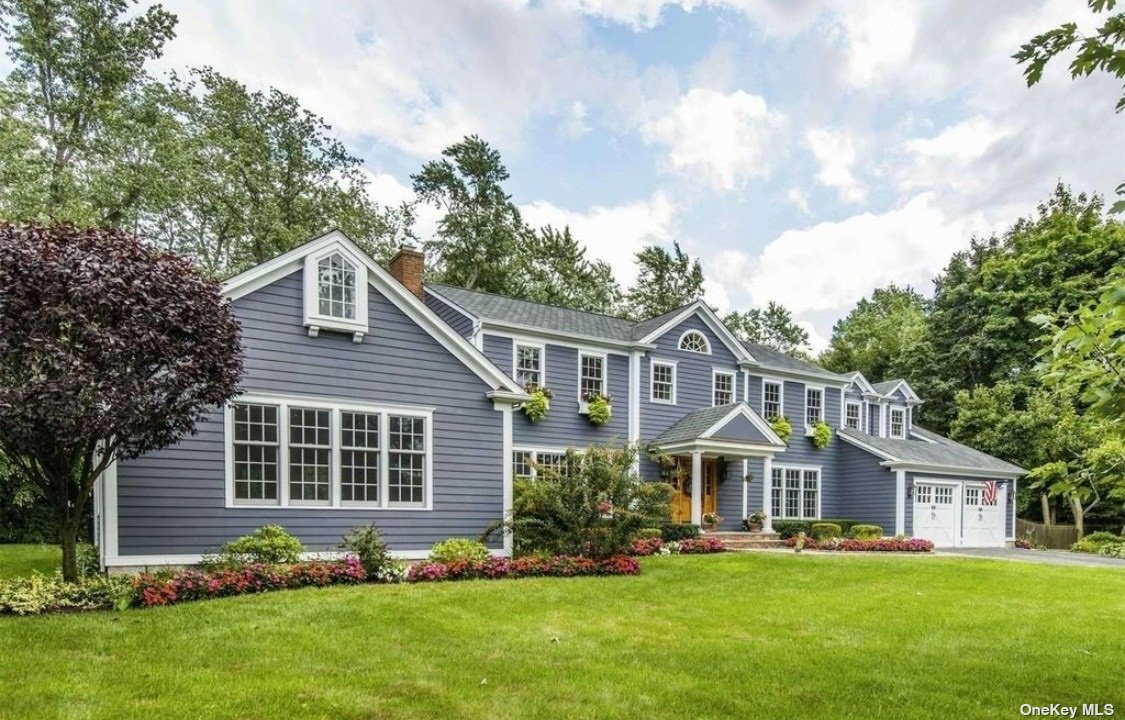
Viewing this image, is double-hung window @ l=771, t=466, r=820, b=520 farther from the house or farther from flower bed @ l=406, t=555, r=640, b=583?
flower bed @ l=406, t=555, r=640, b=583

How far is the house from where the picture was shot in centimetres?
1151

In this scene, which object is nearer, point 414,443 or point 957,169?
point 414,443

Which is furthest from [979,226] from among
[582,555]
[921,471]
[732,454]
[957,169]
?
[582,555]

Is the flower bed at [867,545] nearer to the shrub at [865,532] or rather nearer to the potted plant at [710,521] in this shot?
the shrub at [865,532]

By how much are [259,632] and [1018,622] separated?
9275 millimetres

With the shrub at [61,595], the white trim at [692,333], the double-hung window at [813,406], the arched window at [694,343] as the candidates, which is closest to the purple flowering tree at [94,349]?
the shrub at [61,595]

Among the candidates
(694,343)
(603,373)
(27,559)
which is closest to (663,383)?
(694,343)

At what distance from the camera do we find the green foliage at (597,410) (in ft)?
66.0

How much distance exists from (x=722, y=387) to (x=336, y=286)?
546 inches

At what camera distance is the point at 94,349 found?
348 inches

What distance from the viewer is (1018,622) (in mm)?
9180

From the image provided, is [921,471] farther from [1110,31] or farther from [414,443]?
[1110,31]

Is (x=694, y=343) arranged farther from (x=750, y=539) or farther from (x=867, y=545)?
(x=867, y=545)

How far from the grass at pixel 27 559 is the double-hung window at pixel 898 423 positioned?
27721 mm
